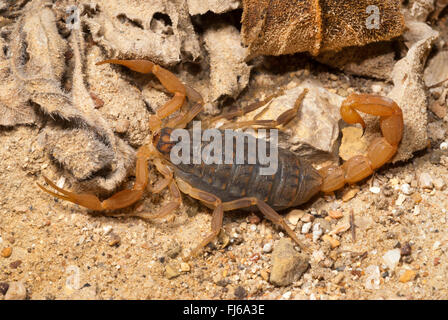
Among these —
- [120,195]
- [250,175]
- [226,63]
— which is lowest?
[120,195]

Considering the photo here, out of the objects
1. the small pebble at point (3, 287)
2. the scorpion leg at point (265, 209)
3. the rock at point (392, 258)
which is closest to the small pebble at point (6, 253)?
the small pebble at point (3, 287)

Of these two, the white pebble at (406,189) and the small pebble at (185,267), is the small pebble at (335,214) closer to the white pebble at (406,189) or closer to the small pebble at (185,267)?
the white pebble at (406,189)

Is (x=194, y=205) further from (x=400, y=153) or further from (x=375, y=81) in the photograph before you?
(x=375, y=81)

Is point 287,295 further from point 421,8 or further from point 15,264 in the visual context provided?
point 421,8

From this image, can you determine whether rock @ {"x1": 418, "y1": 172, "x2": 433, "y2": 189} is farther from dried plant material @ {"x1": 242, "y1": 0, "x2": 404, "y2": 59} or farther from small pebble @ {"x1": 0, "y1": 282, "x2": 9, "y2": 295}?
small pebble @ {"x1": 0, "y1": 282, "x2": 9, "y2": 295}

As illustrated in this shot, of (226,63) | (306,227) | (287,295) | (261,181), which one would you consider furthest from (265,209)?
(226,63)

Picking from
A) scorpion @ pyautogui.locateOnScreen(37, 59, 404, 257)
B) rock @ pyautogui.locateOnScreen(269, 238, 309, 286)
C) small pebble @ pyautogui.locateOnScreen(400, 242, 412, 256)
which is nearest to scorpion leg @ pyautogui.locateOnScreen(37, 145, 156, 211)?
scorpion @ pyautogui.locateOnScreen(37, 59, 404, 257)
